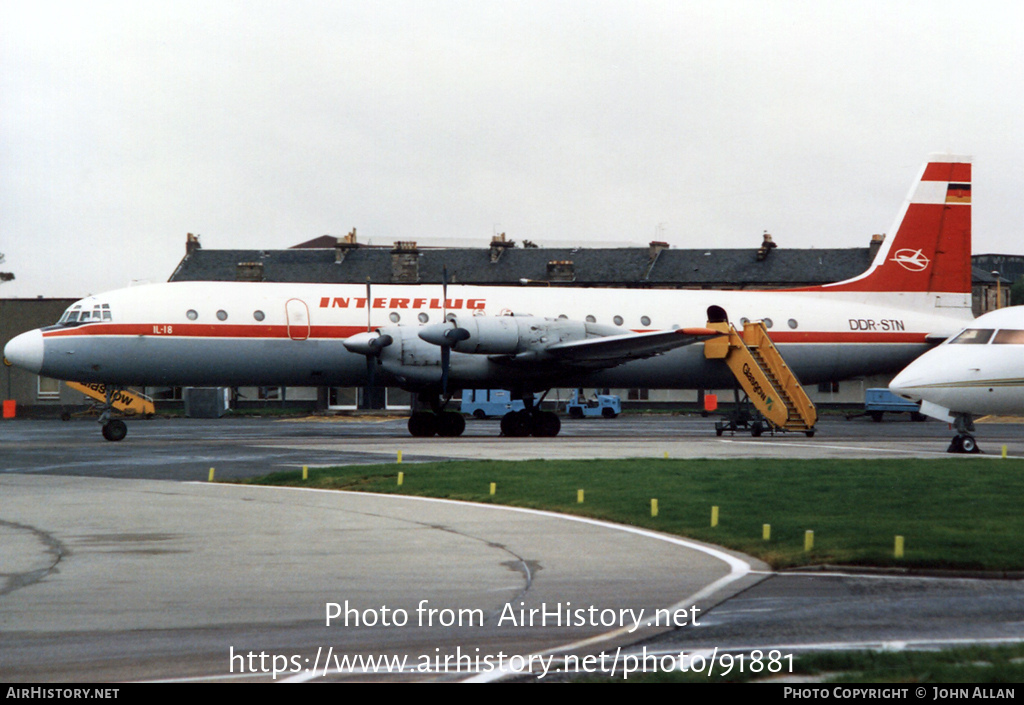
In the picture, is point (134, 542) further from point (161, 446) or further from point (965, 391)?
point (965, 391)

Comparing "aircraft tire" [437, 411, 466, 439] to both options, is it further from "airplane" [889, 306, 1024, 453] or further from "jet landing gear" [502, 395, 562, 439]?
"airplane" [889, 306, 1024, 453]

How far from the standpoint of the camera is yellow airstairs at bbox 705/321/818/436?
36.0 m

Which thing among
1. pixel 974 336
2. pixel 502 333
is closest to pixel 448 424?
pixel 502 333

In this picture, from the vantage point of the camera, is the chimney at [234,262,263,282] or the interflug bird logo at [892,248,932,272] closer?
the interflug bird logo at [892,248,932,272]

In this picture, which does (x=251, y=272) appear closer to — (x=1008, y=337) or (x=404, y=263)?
(x=404, y=263)

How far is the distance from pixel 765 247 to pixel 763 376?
159ft

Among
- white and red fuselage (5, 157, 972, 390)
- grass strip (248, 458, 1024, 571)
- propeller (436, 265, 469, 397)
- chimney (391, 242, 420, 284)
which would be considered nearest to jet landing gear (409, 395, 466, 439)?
white and red fuselage (5, 157, 972, 390)

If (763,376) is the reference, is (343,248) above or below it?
above

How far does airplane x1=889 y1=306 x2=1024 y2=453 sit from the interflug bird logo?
15.8 m

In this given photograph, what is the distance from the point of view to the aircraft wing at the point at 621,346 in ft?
107

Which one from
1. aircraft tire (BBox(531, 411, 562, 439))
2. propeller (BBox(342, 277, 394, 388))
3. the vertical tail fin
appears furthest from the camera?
the vertical tail fin

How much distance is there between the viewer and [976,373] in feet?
80.3

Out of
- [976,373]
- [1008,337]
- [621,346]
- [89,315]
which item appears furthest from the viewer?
[621,346]
